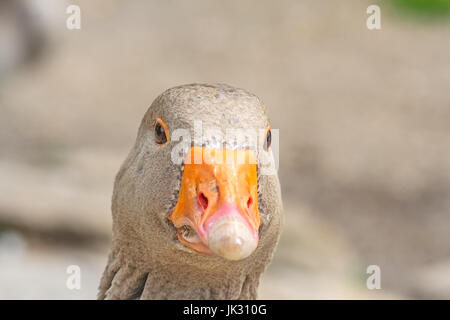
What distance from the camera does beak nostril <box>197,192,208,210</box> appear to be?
307cm

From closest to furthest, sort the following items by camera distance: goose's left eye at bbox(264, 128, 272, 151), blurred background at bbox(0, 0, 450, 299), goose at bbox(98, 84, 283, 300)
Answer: goose at bbox(98, 84, 283, 300) < goose's left eye at bbox(264, 128, 272, 151) < blurred background at bbox(0, 0, 450, 299)

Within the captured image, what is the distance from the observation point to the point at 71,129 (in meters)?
12.0

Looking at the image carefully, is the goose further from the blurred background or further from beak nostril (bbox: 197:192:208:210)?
the blurred background

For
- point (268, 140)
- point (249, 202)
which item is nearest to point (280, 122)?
point (268, 140)

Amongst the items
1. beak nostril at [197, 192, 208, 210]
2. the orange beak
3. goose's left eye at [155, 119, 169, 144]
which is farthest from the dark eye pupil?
beak nostril at [197, 192, 208, 210]

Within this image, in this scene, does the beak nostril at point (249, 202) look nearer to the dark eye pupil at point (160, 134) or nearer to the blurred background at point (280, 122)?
the dark eye pupil at point (160, 134)

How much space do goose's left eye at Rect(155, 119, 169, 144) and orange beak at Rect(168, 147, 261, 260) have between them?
0.35m

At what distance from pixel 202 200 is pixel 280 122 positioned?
9.12 metres

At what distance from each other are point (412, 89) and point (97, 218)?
744 centimetres

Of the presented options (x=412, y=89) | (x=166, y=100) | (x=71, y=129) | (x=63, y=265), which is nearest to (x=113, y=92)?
(x=71, y=129)

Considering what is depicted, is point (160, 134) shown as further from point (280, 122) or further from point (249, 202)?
point (280, 122)

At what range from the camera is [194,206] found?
3.12 meters

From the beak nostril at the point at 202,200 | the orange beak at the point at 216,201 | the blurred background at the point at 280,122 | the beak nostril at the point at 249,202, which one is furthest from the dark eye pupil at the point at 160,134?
the blurred background at the point at 280,122

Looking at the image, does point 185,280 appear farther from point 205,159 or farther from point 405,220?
point 405,220
